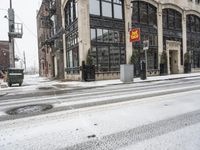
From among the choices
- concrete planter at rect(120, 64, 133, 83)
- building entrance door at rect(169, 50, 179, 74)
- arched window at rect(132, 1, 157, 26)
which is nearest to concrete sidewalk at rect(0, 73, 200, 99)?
concrete planter at rect(120, 64, 133, 83)

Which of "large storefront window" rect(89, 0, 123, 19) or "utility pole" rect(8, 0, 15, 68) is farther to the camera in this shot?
"utility pole" rect(8, 0, 15, 68)

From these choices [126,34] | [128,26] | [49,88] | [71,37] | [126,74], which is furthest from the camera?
[71,37]

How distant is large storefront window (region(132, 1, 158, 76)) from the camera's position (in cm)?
2417

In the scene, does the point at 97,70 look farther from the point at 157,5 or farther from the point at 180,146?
→ the point at 180,146

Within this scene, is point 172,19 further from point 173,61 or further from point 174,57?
point 173,61

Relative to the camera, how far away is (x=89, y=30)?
20.5 meters

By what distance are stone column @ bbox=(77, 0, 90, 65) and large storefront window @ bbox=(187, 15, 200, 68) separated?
18126mm

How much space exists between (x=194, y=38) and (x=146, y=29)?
11390mm

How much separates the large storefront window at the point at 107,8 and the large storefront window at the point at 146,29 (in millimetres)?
2183

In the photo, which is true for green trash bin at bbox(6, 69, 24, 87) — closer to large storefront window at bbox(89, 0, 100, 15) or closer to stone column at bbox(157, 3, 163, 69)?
large storefront window at bbox(89, 0, 100, 15)

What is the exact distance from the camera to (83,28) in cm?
2016

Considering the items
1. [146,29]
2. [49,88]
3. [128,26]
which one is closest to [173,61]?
[146,29]

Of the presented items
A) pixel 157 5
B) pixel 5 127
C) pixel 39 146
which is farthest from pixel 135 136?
pixel 157 5

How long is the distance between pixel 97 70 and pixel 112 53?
105 inches
